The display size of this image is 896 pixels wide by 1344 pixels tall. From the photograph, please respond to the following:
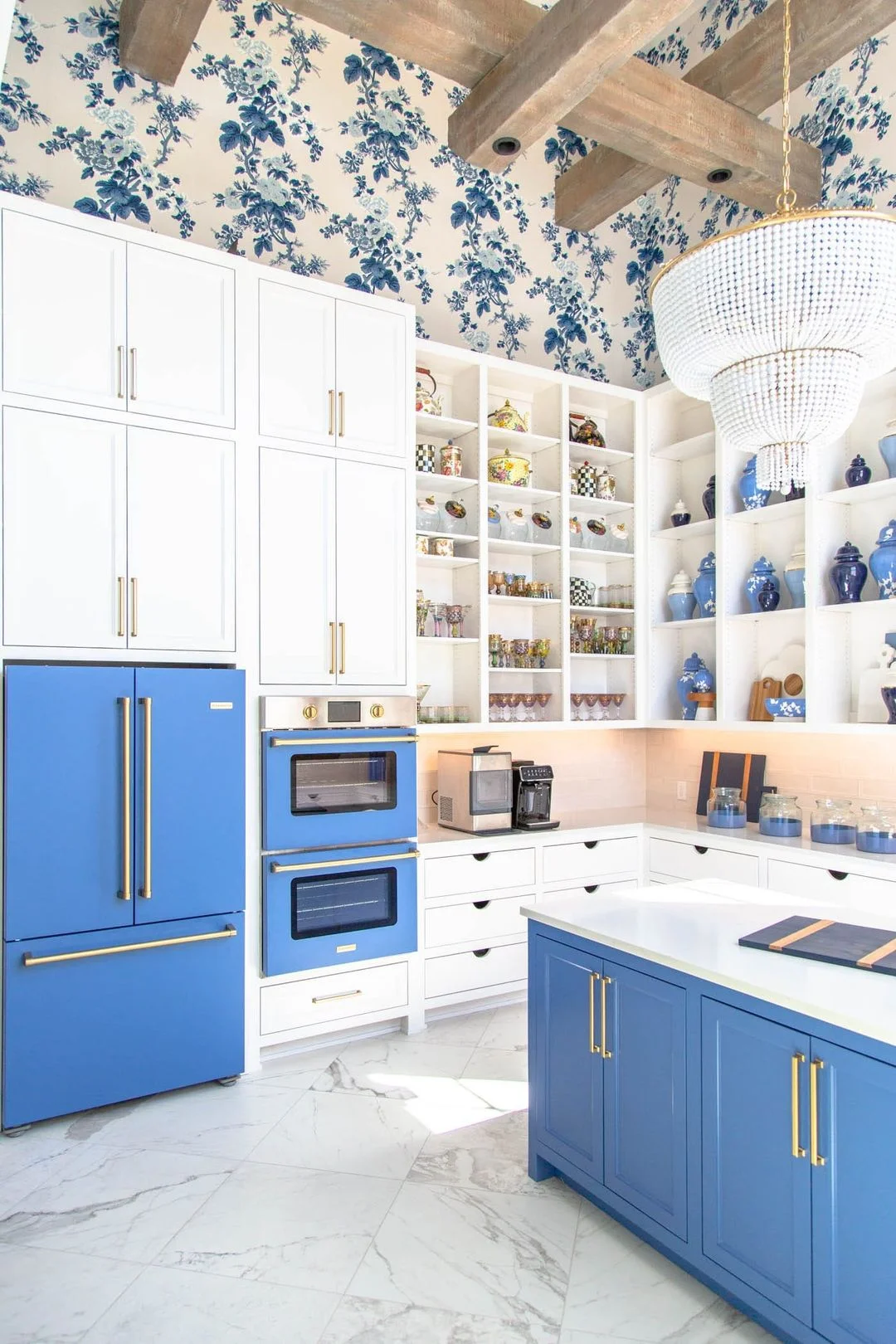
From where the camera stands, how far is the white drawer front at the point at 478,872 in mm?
3801

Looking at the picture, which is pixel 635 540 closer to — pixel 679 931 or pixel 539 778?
pixel 539 778

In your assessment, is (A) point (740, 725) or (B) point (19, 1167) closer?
(B) point (19, 1167)

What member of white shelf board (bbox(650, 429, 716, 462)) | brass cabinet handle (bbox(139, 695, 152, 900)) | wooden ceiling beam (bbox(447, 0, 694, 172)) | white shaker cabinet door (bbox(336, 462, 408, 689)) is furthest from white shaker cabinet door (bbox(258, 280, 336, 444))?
white shelf board (bbox(650, 429, 716, 462))

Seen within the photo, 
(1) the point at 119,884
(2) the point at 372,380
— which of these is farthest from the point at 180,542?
(1) the point at 119,884

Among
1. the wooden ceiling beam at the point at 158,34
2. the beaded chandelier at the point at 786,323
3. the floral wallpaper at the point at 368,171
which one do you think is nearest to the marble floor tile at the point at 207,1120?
the beaded chandelier at the point at 786,323

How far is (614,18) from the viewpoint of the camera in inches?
112

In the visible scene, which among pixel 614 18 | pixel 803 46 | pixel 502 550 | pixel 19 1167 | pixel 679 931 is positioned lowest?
pixel 19 1167

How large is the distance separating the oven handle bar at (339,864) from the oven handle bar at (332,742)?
1.48ft

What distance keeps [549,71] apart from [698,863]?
3.32 meters

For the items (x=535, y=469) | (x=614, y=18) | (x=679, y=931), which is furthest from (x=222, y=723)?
(x=614, y=18)

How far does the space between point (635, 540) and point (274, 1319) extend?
3765mm

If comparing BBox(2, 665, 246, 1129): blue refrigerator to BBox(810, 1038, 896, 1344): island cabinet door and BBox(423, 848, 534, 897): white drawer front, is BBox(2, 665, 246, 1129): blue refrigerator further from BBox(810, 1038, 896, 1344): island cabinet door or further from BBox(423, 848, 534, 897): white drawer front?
BBox(810, 1038, 896, 1344): island cabinet door

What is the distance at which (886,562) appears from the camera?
3682 mm

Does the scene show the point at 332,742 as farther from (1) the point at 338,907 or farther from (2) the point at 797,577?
(2) the point at 797,577
